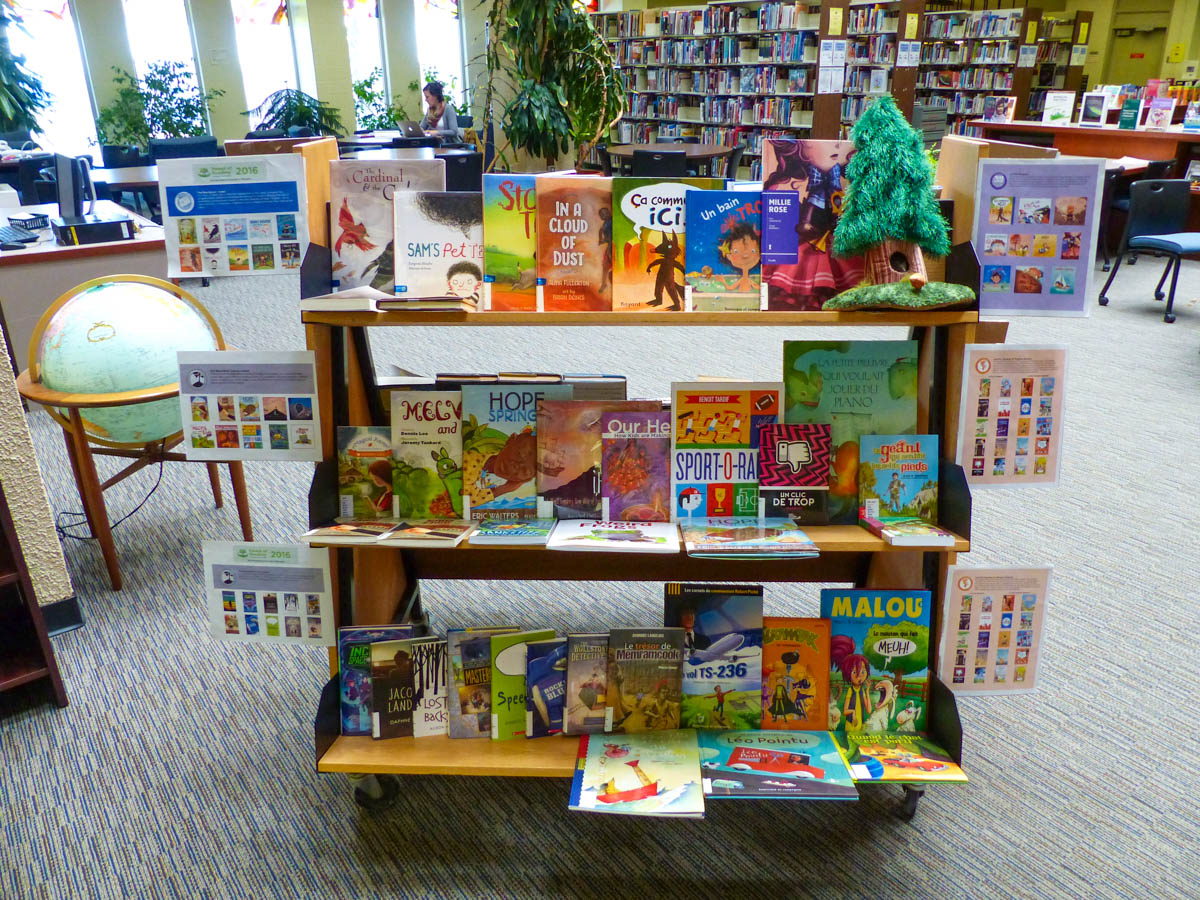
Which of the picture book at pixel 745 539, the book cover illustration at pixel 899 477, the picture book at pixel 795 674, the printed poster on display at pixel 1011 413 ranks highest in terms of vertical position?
the printed poster on display at pixel 1011 413

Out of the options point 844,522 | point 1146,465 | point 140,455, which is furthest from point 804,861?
point 1146,465

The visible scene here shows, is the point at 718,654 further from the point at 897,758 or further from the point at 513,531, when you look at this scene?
the point at 513,531

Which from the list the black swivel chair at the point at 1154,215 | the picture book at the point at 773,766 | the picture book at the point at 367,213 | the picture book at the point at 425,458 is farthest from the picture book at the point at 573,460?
the black swivel chair at the point at 1154,215

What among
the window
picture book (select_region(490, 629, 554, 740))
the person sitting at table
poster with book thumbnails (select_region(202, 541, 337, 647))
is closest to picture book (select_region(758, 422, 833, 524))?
picture book (select_region(490, 629, 554, 740))

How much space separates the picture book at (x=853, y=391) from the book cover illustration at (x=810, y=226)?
18 cm

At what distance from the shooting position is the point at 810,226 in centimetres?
171

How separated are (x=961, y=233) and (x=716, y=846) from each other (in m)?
1.32

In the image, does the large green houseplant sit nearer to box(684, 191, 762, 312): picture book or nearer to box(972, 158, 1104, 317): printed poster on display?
box(684, 191, 762, 312): picture book

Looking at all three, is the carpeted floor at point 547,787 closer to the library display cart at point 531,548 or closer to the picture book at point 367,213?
the library display cart at point 531,548

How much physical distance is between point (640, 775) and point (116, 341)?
1.95m

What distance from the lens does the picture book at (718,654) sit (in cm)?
191

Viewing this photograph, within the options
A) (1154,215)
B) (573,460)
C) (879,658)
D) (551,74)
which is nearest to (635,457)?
(573,460)

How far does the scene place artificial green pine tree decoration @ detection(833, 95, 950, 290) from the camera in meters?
1.60

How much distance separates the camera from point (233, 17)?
34.6ft
